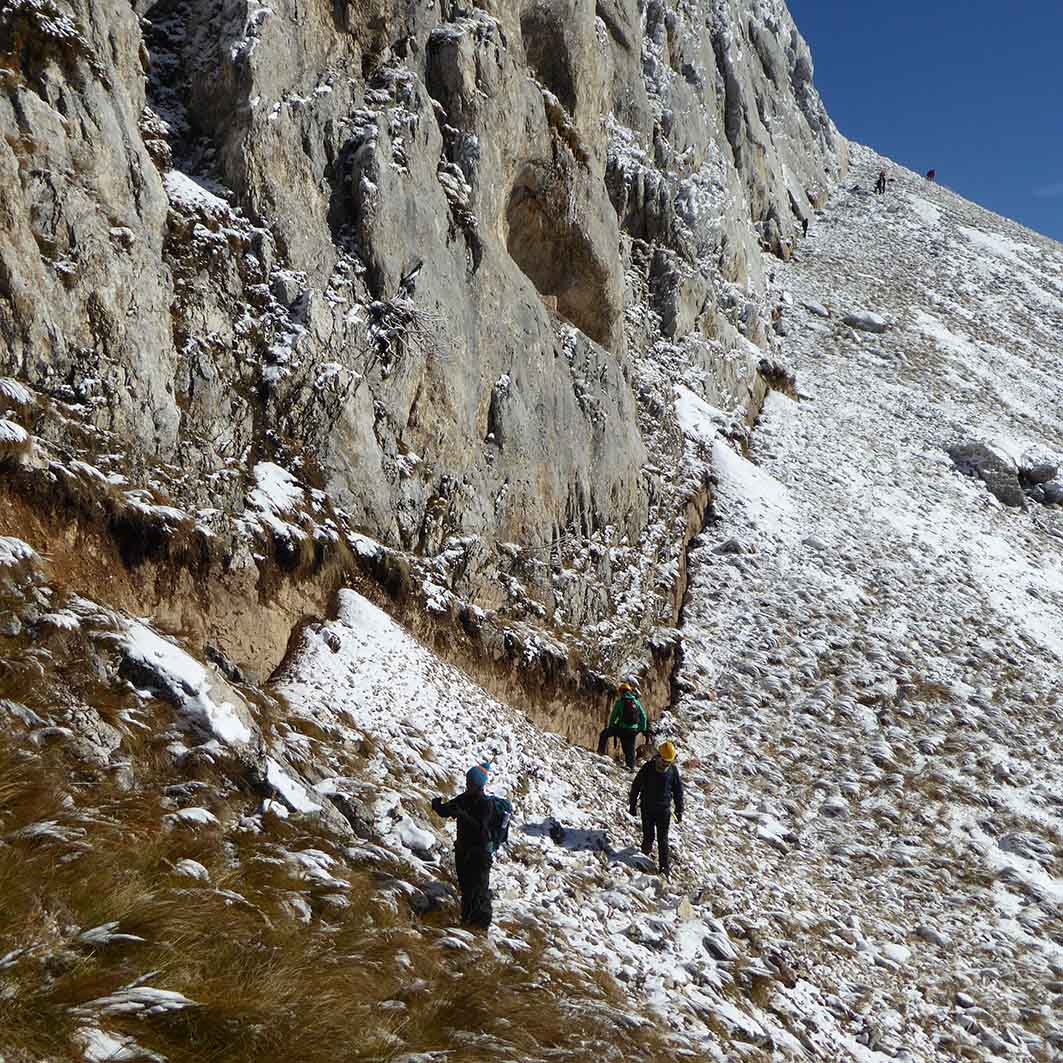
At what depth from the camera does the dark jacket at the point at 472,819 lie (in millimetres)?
7938

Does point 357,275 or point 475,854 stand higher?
point 357,275

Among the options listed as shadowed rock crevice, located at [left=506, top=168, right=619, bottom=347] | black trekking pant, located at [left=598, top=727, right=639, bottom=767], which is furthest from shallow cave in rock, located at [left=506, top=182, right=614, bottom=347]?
black trekking pant, located at [left=598, top=727, right=639, bottom=767]

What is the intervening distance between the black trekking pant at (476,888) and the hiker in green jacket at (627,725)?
692 centimetres

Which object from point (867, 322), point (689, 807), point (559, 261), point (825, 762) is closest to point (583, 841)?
point (689, 807)

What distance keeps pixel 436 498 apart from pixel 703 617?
812cm

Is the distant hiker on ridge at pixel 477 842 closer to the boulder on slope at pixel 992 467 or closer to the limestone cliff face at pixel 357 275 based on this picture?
the limestone cliff face at pixel 357 275

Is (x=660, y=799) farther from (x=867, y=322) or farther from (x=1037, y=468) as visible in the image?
(x=867, y=322)

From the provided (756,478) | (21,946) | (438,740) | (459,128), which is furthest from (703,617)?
(21,946)

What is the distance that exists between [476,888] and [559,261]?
17.4 metres

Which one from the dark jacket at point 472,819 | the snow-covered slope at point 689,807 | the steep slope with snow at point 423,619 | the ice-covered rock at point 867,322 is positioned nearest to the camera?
the snow-covered slope at point 689,807

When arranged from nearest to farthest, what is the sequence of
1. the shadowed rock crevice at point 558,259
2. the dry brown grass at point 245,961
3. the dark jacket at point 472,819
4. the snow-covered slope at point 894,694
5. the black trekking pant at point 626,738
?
the dry brown grass at point 245,961 → the dark jacket at point 472,819 → the snow-covered slope at point 894,694 → the black trekking pant at point 626,738 → the shadowed rock crevice at point 558,259

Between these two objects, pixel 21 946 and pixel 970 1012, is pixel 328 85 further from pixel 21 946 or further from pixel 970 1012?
pixel 970 1012

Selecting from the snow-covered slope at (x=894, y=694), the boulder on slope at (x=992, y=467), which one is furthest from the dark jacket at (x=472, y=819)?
the boulder on slope at (x=992, y=467)

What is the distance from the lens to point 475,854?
25.9 ft
